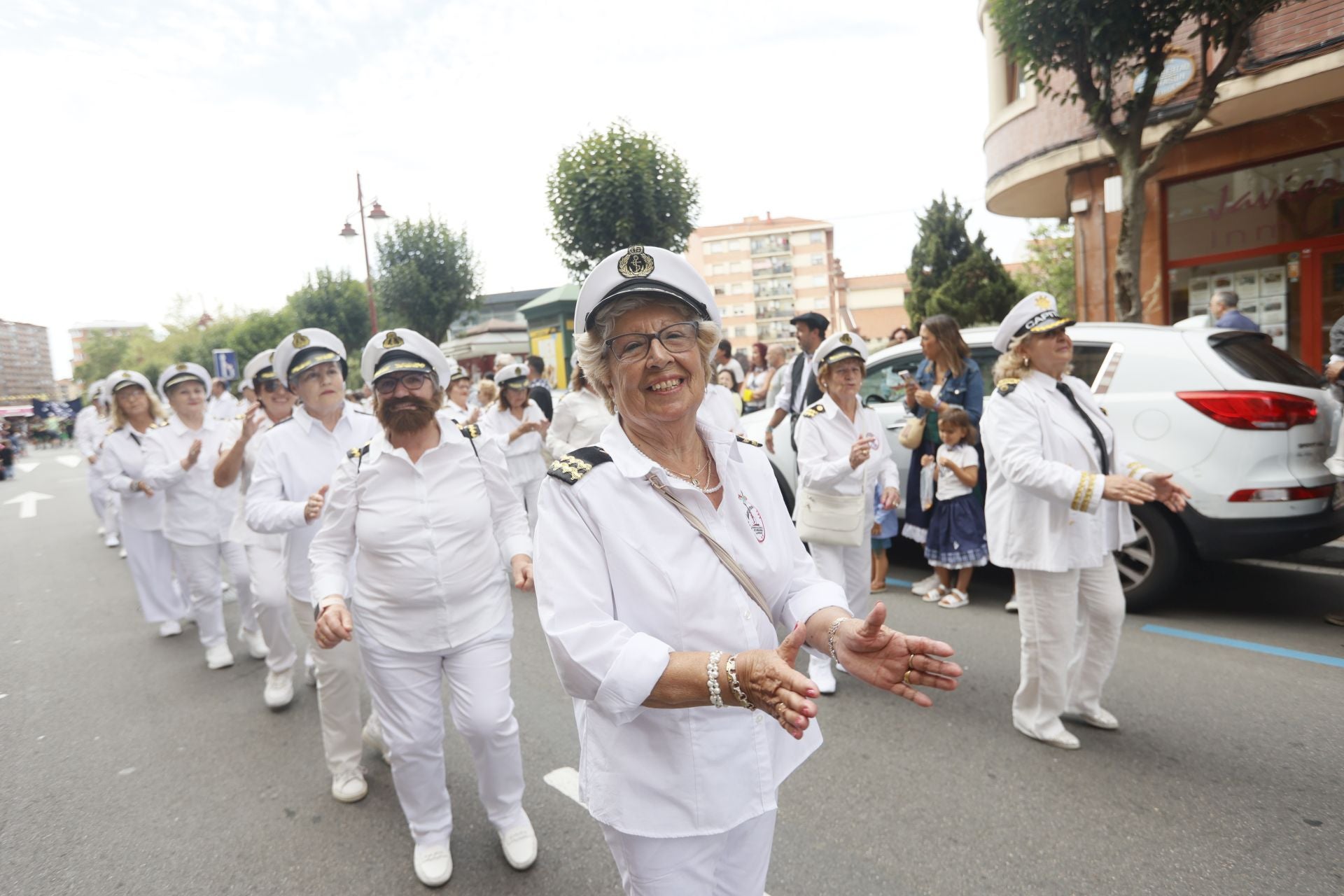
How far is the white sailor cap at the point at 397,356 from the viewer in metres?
2.95

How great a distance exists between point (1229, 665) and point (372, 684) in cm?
430

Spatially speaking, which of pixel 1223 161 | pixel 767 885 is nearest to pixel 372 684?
pixel 767 885

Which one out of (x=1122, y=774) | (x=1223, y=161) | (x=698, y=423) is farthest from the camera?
(x=1223, y=161)

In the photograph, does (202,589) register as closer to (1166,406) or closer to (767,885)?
(767,885)

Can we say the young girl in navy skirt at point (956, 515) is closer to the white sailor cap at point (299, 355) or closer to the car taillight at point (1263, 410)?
the car taillight at point (1263, 410)

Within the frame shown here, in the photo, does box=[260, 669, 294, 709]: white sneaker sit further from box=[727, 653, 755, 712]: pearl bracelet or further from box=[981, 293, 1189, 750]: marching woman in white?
box=[727, 653, 755, 712]: pearl bracelet

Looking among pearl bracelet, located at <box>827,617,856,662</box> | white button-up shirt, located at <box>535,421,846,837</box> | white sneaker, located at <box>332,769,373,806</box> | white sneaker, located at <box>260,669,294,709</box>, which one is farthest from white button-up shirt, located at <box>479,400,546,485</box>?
pearl bracelet, located at <box>827,617,856,662</box>

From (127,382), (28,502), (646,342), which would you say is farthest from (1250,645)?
(28,502)

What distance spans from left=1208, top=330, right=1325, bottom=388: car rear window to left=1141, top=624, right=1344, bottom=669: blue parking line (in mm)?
1538

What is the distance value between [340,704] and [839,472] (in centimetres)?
263

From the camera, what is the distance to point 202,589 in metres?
5.51

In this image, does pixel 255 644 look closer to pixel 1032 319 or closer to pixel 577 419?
pixel 577 419

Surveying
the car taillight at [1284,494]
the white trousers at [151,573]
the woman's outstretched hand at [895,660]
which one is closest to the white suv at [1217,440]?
the car taillight at [1284,494]

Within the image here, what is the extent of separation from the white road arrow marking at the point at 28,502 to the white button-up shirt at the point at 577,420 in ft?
44.7
